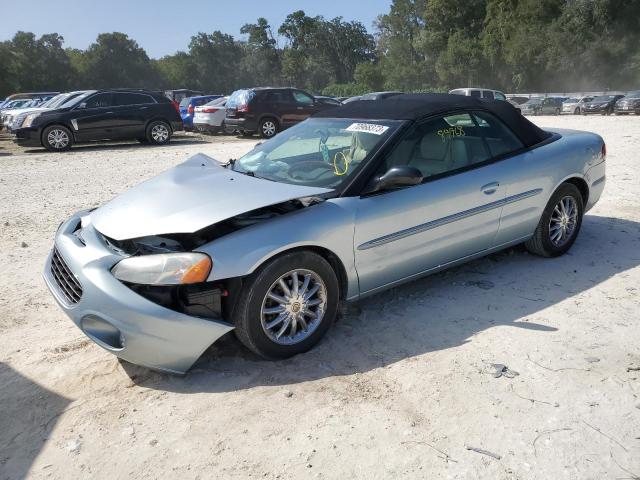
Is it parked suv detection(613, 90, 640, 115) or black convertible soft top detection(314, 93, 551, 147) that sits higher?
black convertible soft top detection(314, 93, 551, 147)

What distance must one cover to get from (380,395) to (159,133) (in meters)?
15.3

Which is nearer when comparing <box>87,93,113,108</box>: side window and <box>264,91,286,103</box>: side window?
<box>87,93,113,108</box>: side window

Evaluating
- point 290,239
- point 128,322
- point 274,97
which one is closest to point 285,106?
point 274,97

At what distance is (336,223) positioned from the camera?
3473 mm

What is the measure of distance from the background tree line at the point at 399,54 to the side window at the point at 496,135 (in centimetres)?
6223

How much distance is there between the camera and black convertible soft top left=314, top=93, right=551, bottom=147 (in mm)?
4270

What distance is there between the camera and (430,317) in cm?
393

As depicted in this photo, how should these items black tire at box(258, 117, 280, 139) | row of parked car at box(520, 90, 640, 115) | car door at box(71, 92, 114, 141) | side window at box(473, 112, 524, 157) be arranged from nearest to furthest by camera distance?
side window at box(473, 112, 524, 157), car door at box(71, 92, 114, 141), black tire at box(258, 117, 280, 139), row of parked car at box(520, 90, 640, 115)

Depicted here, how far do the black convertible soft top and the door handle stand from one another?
2.17 feet

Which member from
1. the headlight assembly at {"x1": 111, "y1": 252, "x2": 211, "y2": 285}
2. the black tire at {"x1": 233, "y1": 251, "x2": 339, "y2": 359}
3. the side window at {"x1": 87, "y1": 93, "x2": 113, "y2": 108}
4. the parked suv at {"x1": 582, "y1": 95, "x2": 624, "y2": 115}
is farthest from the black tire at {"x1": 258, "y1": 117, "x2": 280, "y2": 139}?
the parked suv at {"x1": 582, "y1": 95, "x2": 624, "y2": 115}

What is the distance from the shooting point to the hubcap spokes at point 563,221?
A: 16.2 ft

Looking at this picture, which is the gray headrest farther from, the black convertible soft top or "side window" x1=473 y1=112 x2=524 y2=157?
"side window" x1=473 y1=112 x2=524 y2=157

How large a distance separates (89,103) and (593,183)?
14.0 metres

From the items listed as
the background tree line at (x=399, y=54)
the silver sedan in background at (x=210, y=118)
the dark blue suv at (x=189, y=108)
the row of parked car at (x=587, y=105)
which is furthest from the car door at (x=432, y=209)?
the background tree line at (x=399, y=54)
